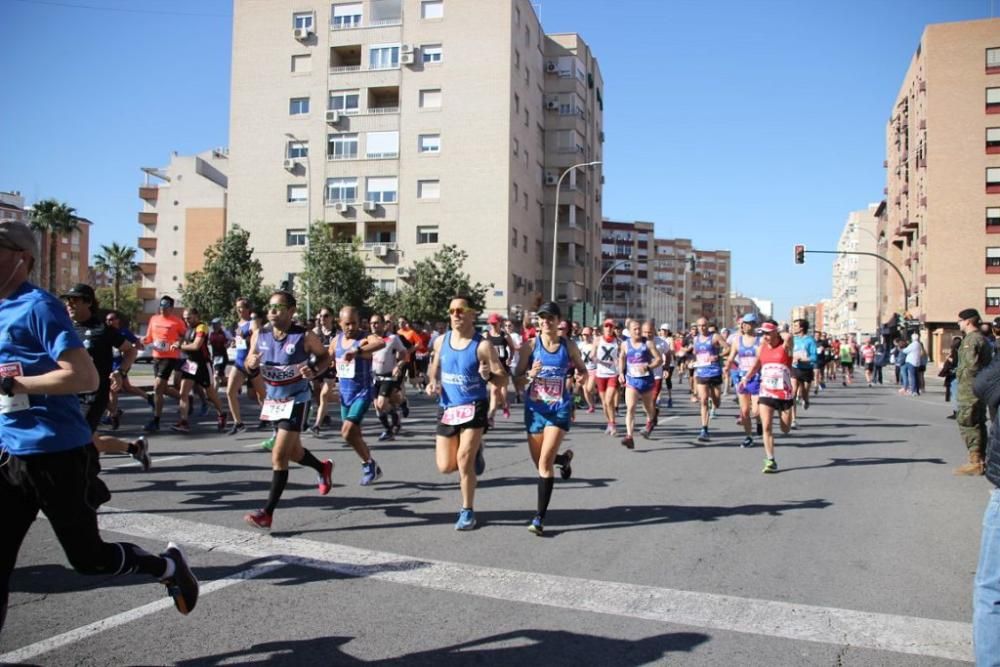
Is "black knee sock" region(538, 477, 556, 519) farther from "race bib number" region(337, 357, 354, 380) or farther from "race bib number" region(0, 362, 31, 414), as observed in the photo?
"race bib number" region(0, 362, 31, 414)

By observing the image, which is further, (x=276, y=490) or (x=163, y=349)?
(x=163, y=349)

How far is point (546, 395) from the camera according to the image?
23.2ft

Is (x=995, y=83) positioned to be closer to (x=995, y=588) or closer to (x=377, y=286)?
(x=377, y=286)

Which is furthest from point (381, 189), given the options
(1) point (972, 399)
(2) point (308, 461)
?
(2) point (308, 461)

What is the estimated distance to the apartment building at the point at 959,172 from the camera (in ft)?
172

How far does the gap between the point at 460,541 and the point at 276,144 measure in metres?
49.3

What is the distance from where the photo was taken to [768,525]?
6859 mm

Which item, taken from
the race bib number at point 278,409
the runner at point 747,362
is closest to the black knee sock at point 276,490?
the race bib number at point 278,409

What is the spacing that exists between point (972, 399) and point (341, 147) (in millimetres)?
45247

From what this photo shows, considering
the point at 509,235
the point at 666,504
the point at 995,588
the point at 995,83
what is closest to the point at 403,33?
the point at 509,235

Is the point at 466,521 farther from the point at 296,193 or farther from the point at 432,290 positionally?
the point at 296,193

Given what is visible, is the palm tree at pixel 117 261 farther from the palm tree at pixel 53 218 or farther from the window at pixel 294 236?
the window at pixel 294 236

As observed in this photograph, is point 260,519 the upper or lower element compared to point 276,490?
lower

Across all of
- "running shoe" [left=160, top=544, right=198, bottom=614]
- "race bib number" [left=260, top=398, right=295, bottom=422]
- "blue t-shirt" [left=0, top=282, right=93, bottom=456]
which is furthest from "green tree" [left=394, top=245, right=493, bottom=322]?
"blue t-shirt" [left=0, top=282, right=93, bottom=456]
